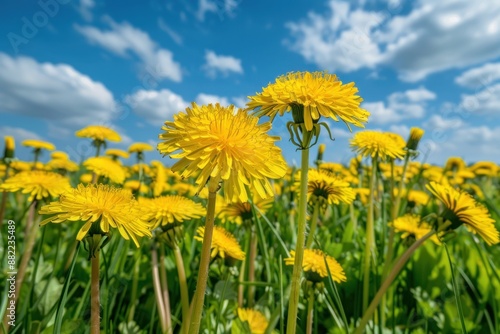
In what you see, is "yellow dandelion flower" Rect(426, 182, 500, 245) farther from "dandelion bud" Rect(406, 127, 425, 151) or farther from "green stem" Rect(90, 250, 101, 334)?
"green stem" Rect(90, 250, 101, 334)

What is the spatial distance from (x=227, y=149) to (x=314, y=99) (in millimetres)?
252

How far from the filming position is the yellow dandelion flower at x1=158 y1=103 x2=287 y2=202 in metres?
0.77

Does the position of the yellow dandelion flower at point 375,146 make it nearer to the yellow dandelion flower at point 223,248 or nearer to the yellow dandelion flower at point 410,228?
the yellow dandelion flower at point 410,228

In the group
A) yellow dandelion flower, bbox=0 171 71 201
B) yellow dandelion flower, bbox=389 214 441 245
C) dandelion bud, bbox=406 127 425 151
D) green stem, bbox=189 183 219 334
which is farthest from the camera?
dandelion bud, bbox=406 127 425 151

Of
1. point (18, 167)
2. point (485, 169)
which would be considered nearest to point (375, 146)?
point (18, 167)

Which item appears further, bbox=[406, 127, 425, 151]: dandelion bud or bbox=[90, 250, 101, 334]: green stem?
bbox=[406, 127, 425, 151]: dandelion bud

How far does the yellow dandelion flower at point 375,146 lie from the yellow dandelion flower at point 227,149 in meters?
0.97

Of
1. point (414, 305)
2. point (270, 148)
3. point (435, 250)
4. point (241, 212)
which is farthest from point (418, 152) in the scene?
point (270, 148)

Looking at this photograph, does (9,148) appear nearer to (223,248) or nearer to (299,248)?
(223,248)

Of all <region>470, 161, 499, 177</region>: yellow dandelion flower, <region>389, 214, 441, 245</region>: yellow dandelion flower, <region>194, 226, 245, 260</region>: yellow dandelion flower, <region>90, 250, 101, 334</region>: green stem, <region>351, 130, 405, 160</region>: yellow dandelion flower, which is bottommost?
<region>90, 250, 101, 334</region>: green stem

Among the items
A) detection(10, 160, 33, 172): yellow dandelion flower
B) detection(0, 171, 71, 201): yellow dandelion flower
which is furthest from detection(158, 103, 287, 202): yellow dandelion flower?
detection(10, 160, 33, 172): yellow dandelion flower

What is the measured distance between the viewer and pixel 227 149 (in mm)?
790

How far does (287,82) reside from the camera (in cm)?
101

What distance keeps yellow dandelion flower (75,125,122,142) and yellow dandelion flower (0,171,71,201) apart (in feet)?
4.05
